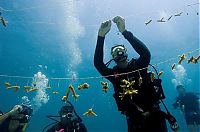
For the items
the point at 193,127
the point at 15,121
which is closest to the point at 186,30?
the point at 193,127

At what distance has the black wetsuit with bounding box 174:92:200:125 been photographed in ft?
39.5

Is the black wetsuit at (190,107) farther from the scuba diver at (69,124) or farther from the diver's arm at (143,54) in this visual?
the diver's arm at (143,54)

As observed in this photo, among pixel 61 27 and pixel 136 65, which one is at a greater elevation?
pixel 61 27

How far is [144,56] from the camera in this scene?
14.5 feet

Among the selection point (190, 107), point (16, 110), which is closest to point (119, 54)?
point (16, 110)

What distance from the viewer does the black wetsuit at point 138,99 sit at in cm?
374

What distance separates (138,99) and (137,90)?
19 cm

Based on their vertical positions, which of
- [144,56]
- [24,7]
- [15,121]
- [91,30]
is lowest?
[15,121]

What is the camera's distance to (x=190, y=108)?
40.8ft

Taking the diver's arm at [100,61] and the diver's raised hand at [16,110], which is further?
the diver's raised hand at [16,110]

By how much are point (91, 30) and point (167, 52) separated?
2181 centimetres

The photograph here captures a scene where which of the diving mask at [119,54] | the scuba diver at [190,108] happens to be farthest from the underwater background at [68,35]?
the diving mask at [119,54]

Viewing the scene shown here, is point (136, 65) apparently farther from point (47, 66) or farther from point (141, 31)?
point (47, 66)

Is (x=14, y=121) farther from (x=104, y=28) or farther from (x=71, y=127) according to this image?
(x=104, y=28)
